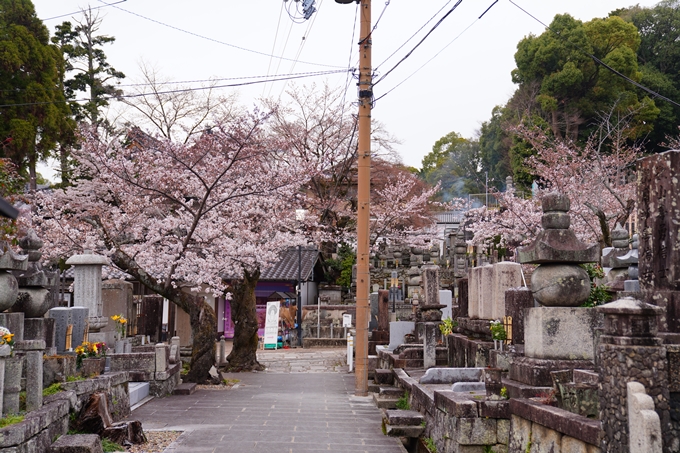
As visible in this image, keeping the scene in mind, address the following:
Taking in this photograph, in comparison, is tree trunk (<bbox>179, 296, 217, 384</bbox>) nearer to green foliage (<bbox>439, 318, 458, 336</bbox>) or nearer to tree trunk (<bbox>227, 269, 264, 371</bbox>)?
tree trunk (<bbox>227, 269, 264, 371</bbox>)

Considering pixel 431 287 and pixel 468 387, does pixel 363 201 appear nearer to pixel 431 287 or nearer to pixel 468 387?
pixel 431 287

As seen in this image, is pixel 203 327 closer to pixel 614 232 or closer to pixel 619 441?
pixel 614 232

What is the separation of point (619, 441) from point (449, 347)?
930 cm

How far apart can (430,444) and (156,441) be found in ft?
13.0

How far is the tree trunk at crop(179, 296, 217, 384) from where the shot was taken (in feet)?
53.0

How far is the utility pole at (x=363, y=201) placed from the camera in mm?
14992

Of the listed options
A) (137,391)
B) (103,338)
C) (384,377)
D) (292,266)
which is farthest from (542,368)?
(292,266)

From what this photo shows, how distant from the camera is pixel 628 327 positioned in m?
5.04

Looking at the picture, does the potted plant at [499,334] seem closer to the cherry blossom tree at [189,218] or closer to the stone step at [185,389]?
the stone step at [185,389]

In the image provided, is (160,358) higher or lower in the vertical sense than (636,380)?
lower

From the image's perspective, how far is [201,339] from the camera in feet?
52.9

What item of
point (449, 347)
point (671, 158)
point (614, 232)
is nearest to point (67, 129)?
point (449, 347)

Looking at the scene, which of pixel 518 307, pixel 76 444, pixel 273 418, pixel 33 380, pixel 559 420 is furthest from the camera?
pixel 273 418

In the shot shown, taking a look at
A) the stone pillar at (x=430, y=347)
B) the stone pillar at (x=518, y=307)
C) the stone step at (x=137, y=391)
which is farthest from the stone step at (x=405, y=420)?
the stone step at (x=137, y=391)
